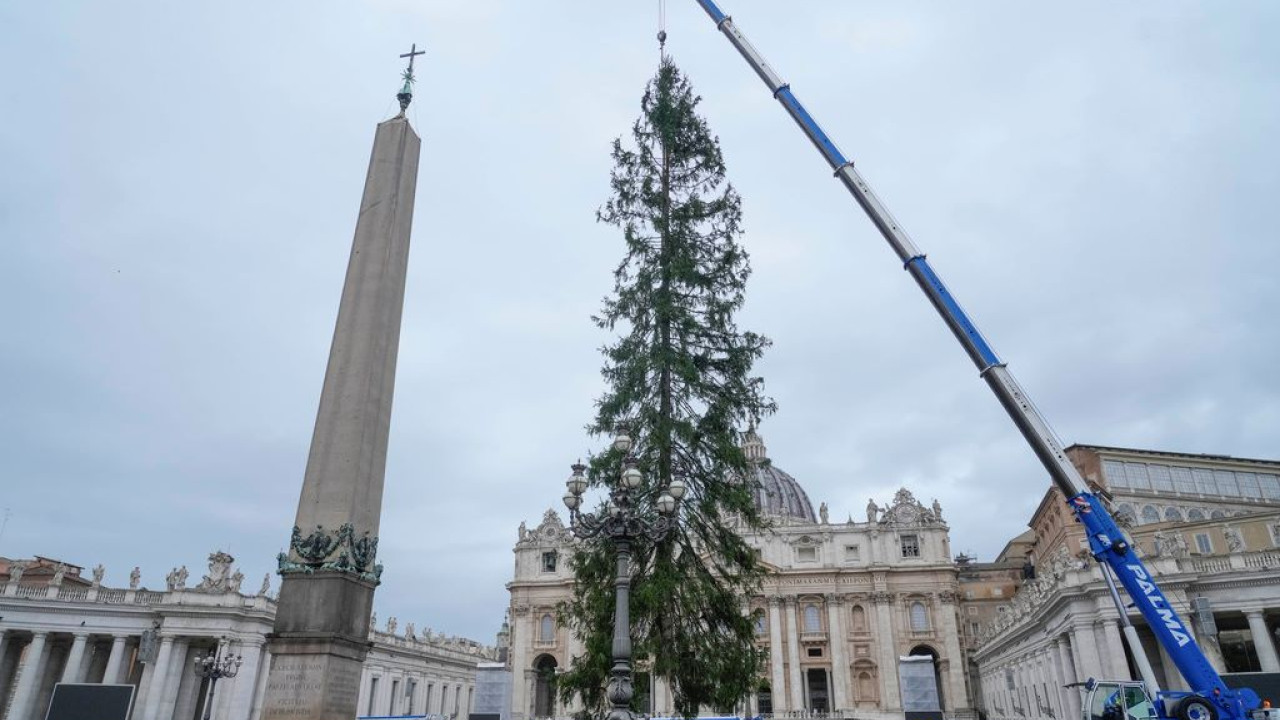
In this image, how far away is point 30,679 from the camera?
1563 inches

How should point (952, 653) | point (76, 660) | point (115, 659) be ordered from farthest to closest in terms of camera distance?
point (952, 653) → point (115, 659) → point (76, 660)

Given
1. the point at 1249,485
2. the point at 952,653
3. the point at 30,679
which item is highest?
the point at 1249,485

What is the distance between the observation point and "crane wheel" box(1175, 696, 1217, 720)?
1502 centimetres

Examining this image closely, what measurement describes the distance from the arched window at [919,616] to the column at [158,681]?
168 feet

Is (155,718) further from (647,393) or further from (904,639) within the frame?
(904,639)

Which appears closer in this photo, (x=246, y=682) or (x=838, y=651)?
(x=246, y=682)

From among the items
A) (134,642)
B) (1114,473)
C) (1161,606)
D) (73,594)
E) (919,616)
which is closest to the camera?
(1161,606)

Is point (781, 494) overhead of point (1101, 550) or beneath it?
overhead

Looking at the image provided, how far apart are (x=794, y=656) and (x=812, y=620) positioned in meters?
3.48

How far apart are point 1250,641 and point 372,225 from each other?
37935 millimetres

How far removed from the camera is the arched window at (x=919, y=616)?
64.1 meters

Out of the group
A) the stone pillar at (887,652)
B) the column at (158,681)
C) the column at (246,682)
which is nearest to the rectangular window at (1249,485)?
the stone pillar at (887,652)

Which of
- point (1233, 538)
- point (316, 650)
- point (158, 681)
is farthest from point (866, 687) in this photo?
Answer: point (316, 650)

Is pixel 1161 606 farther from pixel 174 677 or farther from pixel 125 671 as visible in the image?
pixel 125 671
